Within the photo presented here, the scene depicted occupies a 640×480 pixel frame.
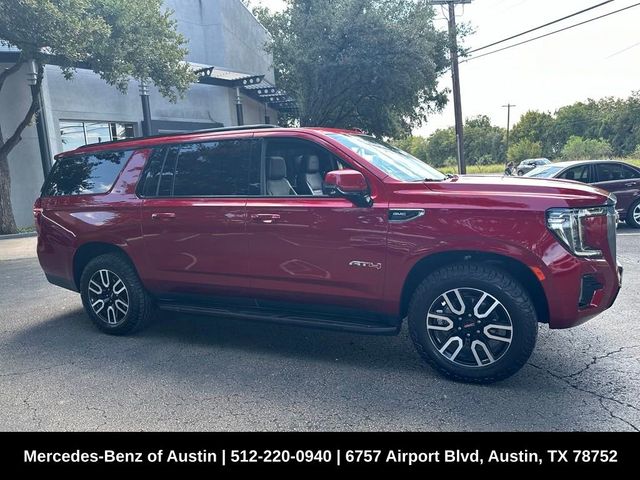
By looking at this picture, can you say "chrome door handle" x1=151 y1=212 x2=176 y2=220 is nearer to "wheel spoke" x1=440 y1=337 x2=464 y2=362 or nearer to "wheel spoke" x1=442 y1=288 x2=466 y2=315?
"wheel spoke" x1=442 y1=288 x2=466 y2=315

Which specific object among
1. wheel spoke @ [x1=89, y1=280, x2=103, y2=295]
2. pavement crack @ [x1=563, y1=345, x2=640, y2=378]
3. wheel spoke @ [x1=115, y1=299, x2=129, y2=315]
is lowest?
pavement crack @ [x1=563, y1=345, x2=640, y2=378]

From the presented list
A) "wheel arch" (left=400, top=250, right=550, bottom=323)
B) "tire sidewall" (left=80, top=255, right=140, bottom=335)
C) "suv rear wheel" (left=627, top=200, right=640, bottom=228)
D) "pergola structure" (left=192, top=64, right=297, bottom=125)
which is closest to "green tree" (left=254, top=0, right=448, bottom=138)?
"pergola structure" (left=192, top=64, right=297, bottom=125)

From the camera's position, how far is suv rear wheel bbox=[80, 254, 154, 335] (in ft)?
15.7

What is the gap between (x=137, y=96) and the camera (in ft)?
60.8

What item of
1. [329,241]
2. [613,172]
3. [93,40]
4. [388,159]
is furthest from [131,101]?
[329,241]

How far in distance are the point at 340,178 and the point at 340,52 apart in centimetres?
1882

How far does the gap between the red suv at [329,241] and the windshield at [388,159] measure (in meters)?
0.02

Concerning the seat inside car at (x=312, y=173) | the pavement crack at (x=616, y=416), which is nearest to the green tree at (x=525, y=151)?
the seat inside car at (x=312, y=173)

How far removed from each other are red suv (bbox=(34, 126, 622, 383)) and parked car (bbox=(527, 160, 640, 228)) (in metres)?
7.45

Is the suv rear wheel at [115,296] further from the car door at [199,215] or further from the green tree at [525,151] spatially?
the green tree at [525,151]

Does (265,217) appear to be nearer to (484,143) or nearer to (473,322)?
(473,322)

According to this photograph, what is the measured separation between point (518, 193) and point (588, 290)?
0.83 metres

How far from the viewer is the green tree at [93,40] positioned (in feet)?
34.7
